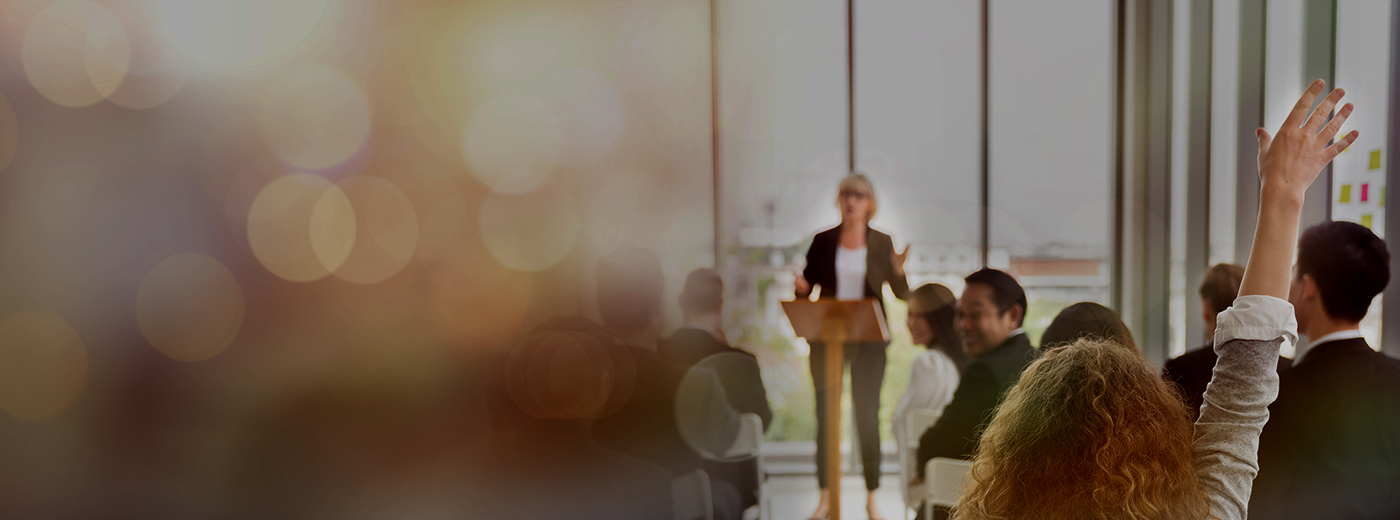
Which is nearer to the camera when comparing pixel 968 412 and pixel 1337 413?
pixel 1337 413

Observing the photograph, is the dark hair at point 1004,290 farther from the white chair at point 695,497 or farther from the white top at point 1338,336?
the white chair at point 695,497

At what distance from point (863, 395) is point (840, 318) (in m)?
1.31

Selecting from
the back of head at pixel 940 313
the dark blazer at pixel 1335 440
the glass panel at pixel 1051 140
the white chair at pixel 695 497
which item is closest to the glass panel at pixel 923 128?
the glass panel at pixel 1051 140

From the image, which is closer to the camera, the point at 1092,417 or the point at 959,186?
the point at 1092,417

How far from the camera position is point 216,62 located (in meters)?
3.76

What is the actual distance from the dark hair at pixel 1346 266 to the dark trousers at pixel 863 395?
2074mm

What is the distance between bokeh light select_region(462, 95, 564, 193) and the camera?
402 cm

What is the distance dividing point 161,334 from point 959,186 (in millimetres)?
4653

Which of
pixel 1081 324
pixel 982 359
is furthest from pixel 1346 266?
pixel 982 359

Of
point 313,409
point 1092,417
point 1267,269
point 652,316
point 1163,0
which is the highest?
point 1163,0

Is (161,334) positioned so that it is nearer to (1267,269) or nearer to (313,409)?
(313,409)

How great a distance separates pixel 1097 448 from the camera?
764 mm

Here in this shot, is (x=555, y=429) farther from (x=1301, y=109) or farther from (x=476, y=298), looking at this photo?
(x=1301, y=109)

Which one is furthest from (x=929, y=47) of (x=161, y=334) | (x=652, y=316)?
(x=161, y=334)
